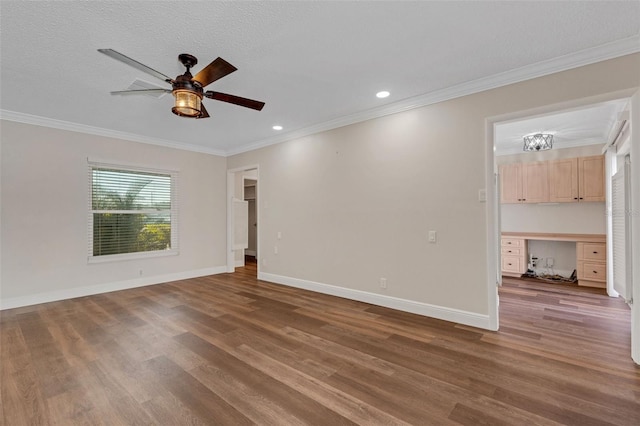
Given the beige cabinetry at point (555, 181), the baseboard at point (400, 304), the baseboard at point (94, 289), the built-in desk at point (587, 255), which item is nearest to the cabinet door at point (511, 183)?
the beige cabinetry at point (555, 181)

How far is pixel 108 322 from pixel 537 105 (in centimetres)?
545

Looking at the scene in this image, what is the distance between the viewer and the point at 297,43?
250 centimetres

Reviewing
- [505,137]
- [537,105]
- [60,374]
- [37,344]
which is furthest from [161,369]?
[505,137]

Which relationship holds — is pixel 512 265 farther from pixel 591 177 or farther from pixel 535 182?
pixel 591 177

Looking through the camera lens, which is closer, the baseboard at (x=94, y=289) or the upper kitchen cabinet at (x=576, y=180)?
the baseboard at (x=94, y=289)

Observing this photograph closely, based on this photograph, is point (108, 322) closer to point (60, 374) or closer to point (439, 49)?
point (60, 374)

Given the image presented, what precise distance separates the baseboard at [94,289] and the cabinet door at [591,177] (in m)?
7.60

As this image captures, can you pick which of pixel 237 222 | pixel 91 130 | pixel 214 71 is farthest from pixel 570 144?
pixel 91 130

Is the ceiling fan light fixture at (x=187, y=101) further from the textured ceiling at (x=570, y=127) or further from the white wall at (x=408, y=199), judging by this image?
the textured ceiling at (x=570, y=127)

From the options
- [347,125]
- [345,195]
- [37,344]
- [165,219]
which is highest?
[347,125]

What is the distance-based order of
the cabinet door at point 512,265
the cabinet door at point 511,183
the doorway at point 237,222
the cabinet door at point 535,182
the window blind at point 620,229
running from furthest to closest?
1. the doorway at point 237,222
2. the cabinet door at point 511,183
3. the cabinet door at point 512,265
4. the cabinet door at point 535,182
5. the window blind at point 620,229

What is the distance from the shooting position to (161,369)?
2.41 meters

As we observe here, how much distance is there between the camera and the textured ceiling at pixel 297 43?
2092mm

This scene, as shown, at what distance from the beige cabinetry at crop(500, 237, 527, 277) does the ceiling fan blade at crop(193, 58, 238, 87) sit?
6.08 meters
